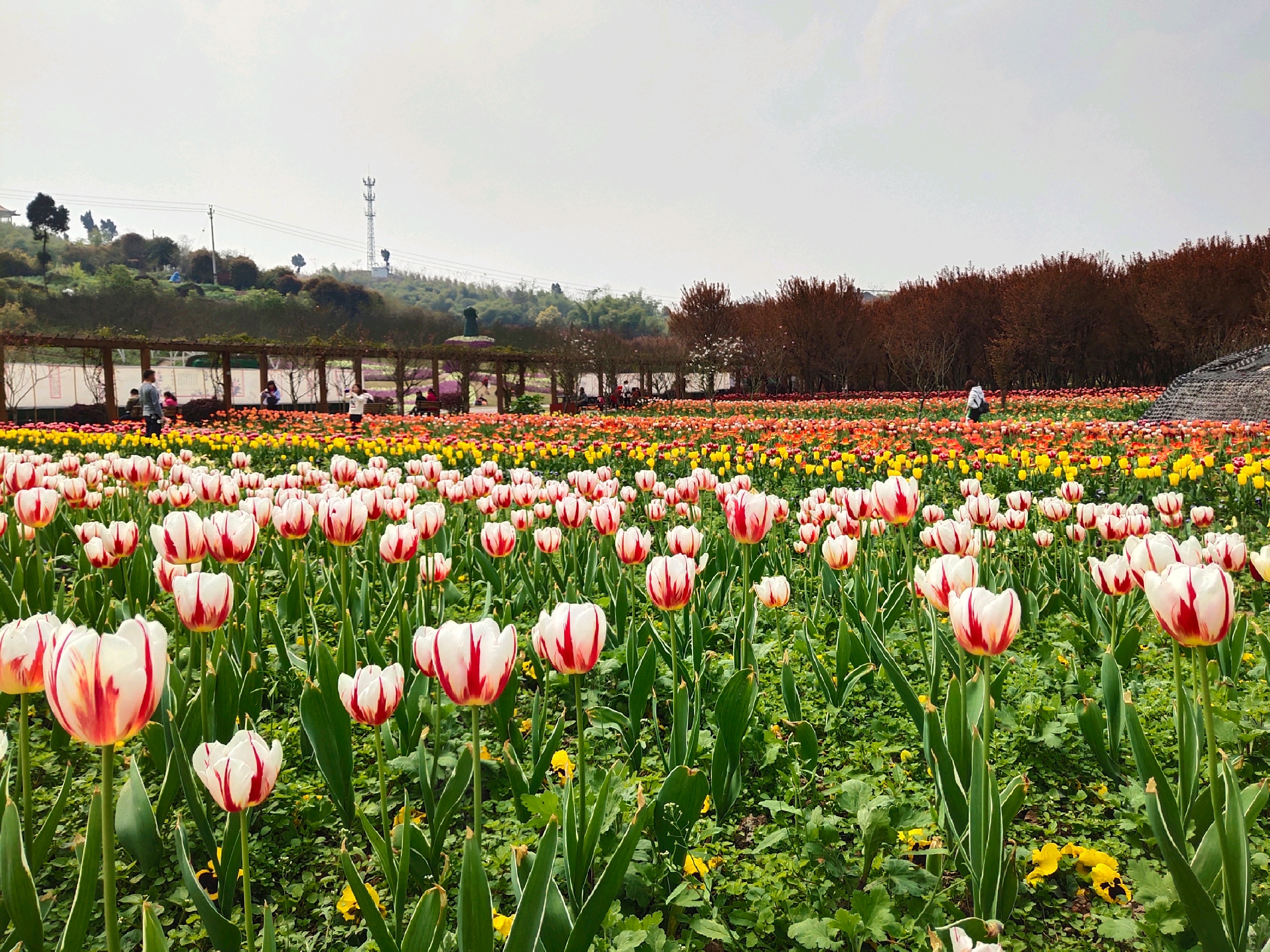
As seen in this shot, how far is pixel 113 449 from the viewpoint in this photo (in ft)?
33.2

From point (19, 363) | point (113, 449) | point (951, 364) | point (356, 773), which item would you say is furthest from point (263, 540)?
point (951, 364)

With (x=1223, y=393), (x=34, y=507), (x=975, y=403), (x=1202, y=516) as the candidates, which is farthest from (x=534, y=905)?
(x=1223, y=393)

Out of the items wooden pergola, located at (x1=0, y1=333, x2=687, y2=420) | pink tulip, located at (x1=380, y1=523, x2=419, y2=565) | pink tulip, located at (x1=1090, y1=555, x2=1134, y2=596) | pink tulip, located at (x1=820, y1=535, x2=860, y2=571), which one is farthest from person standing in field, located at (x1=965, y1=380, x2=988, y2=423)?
wooden pergola, located at (x1=0, y1=333, x2=687, y2=420)

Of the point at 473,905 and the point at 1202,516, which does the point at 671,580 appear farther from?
the point at 1202,516

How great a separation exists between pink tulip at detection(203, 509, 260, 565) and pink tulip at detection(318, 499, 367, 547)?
27 centimetres

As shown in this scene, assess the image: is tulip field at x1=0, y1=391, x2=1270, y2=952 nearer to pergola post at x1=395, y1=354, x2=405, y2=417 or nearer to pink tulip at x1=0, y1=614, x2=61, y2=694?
pink tulip at x1=0, y1=614, x2=61, y2=694

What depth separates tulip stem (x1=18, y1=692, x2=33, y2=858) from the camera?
136 cm

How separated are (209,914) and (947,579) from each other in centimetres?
151

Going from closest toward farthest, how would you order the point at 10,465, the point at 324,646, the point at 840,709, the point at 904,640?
the point at 324,646 → the point at 840,709 → the point at 904,640 → the point at 10,465

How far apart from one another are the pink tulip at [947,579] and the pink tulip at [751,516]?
675 mm

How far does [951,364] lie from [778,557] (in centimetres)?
3538

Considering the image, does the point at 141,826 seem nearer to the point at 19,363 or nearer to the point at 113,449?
the point at 113,449

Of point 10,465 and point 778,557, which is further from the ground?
point 10,465

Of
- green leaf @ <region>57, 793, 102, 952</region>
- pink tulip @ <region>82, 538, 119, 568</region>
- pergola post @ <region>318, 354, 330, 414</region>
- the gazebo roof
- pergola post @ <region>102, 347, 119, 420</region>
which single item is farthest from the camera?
pergola post @ <region>318, 354, 330, 414</region>
